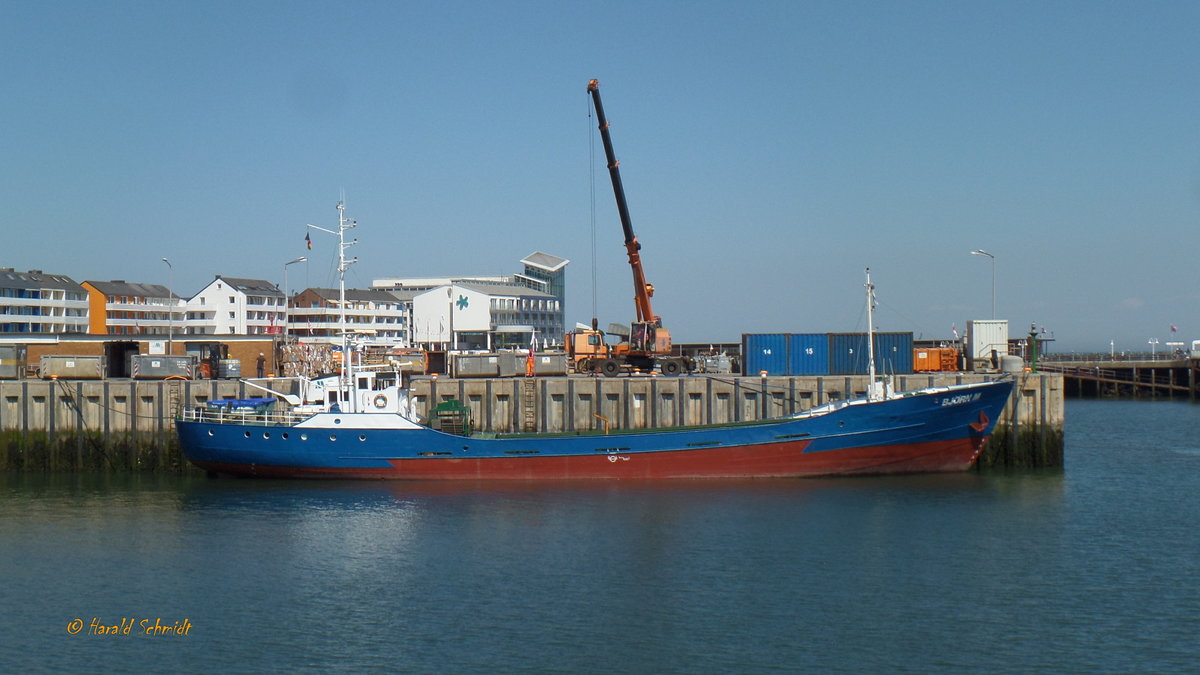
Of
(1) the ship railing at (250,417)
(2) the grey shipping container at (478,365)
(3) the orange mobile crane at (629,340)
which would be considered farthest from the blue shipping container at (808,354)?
(1) the ship railing at (250,417)

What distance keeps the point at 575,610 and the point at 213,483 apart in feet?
77.4

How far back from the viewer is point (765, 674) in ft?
72.6

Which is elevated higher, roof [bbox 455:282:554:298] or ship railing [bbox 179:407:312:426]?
roof [bbox 455:282:554:298]

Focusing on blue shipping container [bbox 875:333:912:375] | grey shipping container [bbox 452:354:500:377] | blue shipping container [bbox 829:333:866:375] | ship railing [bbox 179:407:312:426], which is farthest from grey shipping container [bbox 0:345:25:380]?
blue shipping container [bbox 875:333:912:375]

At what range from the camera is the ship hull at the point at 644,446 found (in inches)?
1661

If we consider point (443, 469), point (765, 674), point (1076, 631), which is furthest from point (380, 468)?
point (1076, 631)

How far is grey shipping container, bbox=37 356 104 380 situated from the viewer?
5084 cm

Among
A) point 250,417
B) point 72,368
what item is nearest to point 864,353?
point 250,417

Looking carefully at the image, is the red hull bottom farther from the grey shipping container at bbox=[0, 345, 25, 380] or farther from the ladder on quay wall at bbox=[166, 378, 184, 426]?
the grey shipping container at bbox=[0, 345, 25, 380]

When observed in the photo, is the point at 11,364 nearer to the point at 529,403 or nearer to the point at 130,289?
the point at 529,403

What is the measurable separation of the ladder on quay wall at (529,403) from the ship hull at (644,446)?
4678 mm

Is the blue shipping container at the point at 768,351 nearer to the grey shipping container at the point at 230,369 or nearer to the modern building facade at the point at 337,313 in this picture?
the grey shipping container at the point at 230,369

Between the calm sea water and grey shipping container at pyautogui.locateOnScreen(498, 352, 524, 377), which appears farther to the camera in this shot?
grey shipping container at pyautogui.locateOnScreen(498, 352, 524, 377)

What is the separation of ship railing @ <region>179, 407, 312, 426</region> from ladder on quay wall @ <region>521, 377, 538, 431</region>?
924cm
